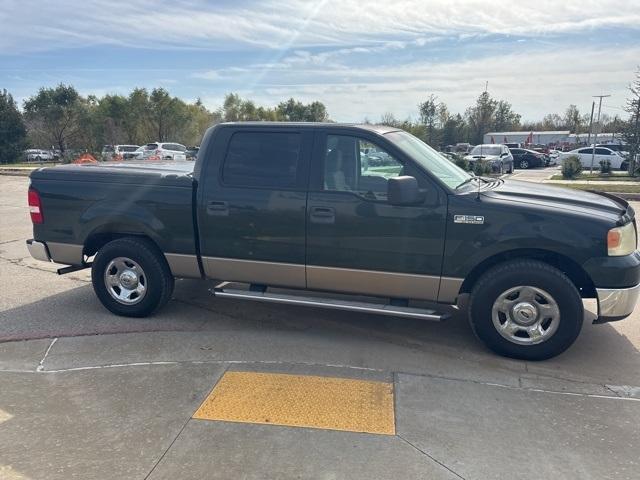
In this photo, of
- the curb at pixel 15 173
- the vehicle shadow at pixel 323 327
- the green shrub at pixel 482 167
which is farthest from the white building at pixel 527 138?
the vehicle shadow at pixel 323 327

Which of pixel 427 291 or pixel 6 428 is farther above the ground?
pixel 427 291

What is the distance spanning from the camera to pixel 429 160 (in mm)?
4605

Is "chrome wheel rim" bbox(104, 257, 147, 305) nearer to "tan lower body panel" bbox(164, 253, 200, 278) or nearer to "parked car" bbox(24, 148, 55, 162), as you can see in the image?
"tan lower body panel" bbox(164, 253, 200, 278)

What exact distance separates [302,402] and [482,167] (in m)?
23.4

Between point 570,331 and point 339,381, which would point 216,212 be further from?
point 570,331

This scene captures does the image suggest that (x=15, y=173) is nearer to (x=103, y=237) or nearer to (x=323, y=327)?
(x=103, y=237)

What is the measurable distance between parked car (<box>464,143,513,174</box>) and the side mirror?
2479 centimetres

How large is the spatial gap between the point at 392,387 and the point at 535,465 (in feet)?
3.71

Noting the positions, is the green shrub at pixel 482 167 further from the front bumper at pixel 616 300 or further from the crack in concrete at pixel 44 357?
the crack in concrete at pixel 44 357

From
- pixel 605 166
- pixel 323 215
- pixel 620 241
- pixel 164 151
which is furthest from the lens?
pixel 164 151

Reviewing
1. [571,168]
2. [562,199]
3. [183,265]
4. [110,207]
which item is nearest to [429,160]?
[562,199]

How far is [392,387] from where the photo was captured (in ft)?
12.3

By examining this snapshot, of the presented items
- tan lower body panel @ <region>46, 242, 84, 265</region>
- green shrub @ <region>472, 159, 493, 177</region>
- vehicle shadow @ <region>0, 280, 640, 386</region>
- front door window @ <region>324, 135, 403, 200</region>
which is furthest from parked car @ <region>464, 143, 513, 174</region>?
tan lower body panel @ <region>46, 242, 84, 265</region>

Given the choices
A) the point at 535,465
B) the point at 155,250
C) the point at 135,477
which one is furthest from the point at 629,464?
the point at 155,250
